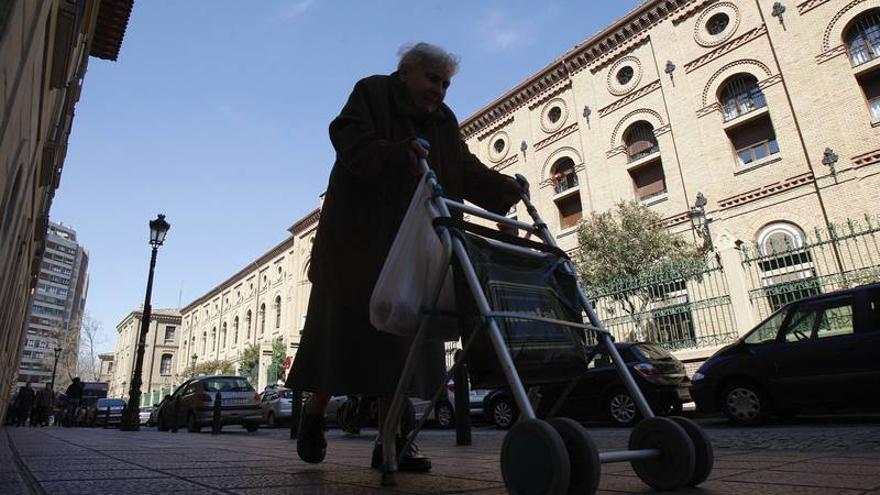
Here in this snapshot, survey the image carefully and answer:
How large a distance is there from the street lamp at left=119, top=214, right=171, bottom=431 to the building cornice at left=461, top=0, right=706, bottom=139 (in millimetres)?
15612

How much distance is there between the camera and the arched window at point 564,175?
71.3ft

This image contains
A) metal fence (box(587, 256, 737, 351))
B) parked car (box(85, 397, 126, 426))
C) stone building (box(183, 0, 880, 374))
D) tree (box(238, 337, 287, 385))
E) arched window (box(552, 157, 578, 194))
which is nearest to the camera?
metal fence (box(587, 256, 737, 351))

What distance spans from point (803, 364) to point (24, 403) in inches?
976

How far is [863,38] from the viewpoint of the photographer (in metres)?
15.0

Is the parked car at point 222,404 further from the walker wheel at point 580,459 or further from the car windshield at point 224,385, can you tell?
the walker wheel at point 580,459

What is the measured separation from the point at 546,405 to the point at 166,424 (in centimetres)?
1146

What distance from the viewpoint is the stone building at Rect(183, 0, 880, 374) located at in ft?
41.0

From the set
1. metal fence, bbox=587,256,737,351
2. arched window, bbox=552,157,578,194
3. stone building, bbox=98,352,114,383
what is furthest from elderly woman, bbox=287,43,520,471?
stone building, bbox=98,352,114,383

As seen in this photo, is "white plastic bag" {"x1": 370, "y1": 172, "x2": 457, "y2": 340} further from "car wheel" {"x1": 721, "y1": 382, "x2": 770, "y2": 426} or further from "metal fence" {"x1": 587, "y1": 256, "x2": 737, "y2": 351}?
"metal fence" {"x1": 587, "y1": 256, "x2": 737, "y2": 351}

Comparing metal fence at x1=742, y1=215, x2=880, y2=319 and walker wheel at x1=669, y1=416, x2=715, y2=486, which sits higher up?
metal fence at x1=742, y1=215, x2=880, y2=319

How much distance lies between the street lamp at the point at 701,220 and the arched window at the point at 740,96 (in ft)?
9.95

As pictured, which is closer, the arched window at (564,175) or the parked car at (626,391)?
the parked car at (626,391)

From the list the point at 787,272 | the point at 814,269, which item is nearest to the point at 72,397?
the point at 787,272

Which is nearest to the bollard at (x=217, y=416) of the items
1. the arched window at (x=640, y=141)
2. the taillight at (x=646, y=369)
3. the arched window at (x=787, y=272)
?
the taillight at (x=646, y=369)
